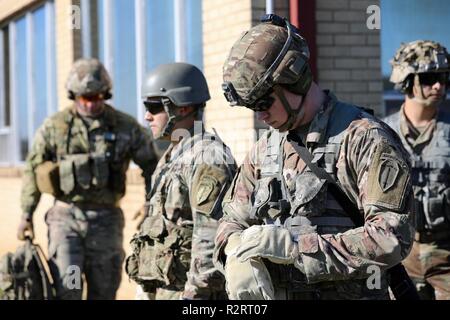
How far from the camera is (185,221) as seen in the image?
14.6 ft

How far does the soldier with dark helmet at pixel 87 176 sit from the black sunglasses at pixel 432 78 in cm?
239

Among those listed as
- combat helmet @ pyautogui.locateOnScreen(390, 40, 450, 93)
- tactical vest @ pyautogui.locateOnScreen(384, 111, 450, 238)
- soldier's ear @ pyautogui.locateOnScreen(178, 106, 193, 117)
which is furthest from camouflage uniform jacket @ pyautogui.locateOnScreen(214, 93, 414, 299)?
combat helmet @ pyautogui.locateOnScreen(390, 40, 450, 93)

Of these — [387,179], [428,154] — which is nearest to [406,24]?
[428,154]

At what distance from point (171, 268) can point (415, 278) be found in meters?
1.71

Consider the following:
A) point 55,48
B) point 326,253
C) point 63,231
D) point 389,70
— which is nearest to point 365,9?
point 389,70

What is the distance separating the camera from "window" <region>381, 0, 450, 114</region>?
7.03 meters

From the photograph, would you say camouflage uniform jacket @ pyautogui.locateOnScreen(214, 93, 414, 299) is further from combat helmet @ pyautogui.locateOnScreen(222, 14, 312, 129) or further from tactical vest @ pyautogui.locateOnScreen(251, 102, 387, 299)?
combat helmet @ pyautogui.locateOnScreen(222, 14, 312, 129)

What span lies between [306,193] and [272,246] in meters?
0.27

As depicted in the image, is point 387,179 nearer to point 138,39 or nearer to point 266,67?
point 266,67

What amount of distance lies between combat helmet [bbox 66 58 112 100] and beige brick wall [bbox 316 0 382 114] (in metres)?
1.74

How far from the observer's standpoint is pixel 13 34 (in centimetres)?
1375

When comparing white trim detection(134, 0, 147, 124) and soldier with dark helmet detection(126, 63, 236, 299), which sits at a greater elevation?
white trim detection(134, 0, 147, 124)

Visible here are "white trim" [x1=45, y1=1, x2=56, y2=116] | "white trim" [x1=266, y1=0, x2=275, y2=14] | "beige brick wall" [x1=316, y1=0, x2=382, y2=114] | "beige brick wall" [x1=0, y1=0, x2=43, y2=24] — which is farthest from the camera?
"beige brick wall" [x1=0, y1=0, x2=43, y2=24]

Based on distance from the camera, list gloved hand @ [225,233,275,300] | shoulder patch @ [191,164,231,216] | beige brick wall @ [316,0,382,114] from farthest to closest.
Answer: beige brick wall @ [316,0,382,114] → shoulder patch @ [191,164,231,216] → gloved hand @ [225,233,275,300]
